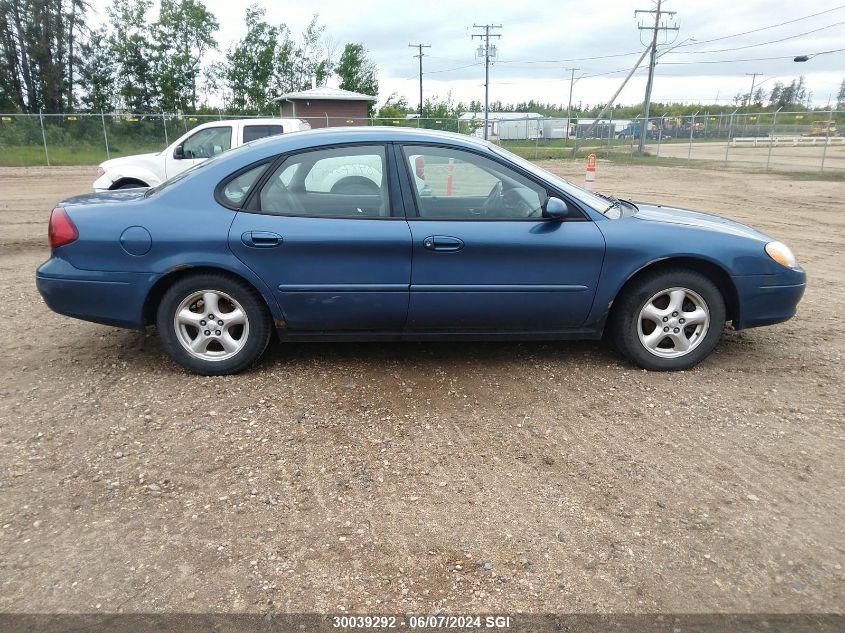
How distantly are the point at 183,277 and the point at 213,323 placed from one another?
0.35 m

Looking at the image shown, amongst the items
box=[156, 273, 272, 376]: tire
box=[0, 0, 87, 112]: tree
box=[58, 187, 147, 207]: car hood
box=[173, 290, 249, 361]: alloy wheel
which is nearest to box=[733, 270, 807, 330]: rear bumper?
box=[156, 273, 272, 376]: tire

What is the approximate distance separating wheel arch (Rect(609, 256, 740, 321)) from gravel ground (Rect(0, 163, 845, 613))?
55cm

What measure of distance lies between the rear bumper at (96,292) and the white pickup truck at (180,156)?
6.48 metres

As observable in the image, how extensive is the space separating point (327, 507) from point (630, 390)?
223 centimetres

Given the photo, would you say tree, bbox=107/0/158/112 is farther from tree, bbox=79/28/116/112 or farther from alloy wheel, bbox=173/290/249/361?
alloy wheel, bbox=173/290/249/361

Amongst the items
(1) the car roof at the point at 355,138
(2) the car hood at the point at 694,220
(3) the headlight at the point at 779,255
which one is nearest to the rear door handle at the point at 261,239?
(1) the car roof at the point at 355,138

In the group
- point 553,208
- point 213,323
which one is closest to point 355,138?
point 553,208

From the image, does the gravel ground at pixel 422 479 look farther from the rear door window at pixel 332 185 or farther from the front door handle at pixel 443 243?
the rear door window at pixel 332 185

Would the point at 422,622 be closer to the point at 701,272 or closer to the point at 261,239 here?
the point at 261,239

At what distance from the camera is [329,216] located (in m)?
4.21

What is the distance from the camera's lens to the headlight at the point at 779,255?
14.6 feet

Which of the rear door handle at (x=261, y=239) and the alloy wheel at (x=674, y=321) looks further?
the alloy wheel at (x=674, y=321)

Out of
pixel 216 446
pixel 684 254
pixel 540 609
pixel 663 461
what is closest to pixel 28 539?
pixel 216 446

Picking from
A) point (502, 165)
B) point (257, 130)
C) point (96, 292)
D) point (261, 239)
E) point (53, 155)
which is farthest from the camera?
point (53, 155)
